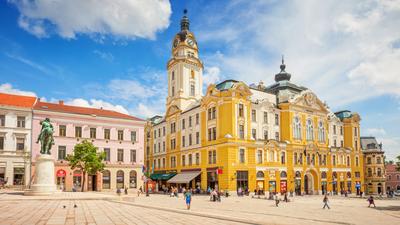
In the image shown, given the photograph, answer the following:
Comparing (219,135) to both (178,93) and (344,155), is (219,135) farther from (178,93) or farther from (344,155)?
(344,155)

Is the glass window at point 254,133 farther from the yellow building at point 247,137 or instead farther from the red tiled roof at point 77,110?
the red tiled roof at point 77,110

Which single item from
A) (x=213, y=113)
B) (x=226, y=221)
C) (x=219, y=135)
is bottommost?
(x=226, y=221)

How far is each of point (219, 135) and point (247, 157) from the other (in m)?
5.62

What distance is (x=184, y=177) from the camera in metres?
61.5

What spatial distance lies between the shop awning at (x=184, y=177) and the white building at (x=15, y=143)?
2389 cm

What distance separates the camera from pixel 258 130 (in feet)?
194

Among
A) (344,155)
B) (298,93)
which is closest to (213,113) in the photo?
(298,93)

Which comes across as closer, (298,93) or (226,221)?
(226,221)

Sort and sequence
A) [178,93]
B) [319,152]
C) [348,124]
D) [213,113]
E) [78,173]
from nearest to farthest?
1. [78,173]
2. [213,113]
3. [319,152]
4. [178,93]
5. [348,124]

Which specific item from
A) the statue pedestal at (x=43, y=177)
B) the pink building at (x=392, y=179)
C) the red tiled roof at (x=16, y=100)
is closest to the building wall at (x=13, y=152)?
the red tiled roof at (x=16, y=100)

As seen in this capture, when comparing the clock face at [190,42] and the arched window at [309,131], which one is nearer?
the arched window at [309,131]

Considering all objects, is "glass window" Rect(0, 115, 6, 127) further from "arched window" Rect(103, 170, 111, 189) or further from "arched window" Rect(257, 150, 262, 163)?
"arched window" Rect(257, 150, 262, 163)

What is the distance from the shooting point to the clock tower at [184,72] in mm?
72294

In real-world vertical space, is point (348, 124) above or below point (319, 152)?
above
